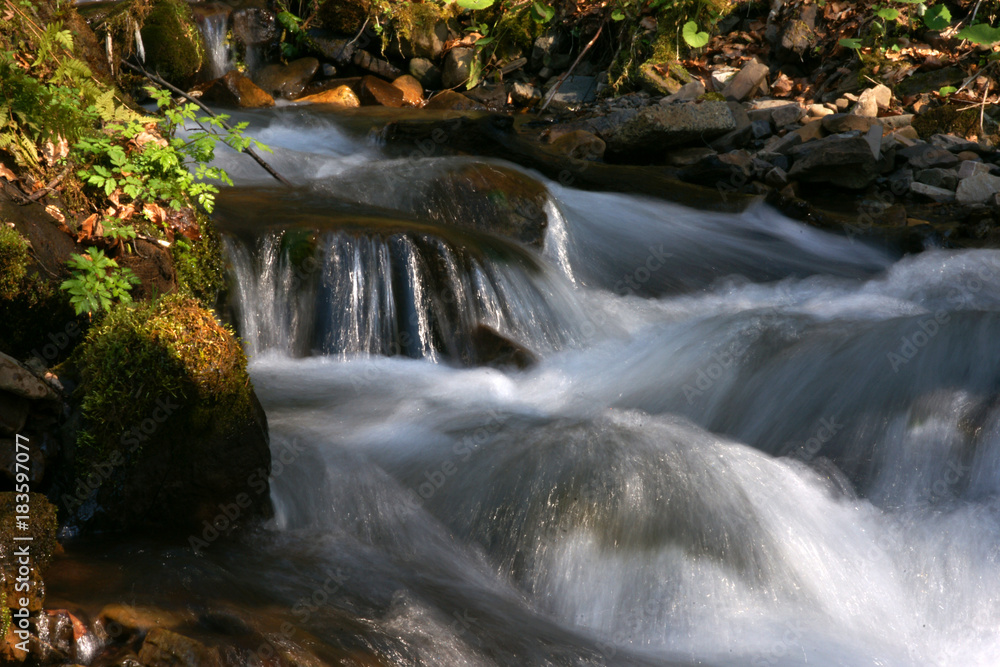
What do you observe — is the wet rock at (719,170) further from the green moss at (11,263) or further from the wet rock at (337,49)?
the green moss at (11,263)

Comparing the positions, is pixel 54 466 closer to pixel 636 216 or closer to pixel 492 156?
pixel 636 216

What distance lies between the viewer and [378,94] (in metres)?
11.9

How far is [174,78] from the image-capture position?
11.1 meters

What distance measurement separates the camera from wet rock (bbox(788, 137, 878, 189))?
8.19m

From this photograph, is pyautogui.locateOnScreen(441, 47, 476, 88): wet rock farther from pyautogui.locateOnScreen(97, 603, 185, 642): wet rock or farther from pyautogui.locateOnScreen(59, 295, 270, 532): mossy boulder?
pyautogui.locateOnScreen(97, 603, 185, 642): wet rock

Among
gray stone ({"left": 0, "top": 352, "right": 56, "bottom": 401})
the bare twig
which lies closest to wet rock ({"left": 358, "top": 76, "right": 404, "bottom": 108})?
the bare twig

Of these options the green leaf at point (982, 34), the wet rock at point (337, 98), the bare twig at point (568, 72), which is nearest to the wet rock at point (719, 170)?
the green leaf at point (982, 34)

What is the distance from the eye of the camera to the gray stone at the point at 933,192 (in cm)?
795

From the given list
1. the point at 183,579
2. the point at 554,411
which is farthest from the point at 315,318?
the point at 183,579

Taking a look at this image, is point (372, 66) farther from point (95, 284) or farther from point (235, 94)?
point (95, 284)

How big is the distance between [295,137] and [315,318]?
479 centimetres

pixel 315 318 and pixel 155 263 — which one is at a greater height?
pixel 155 263

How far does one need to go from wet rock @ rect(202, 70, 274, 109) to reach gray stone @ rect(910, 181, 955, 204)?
8085 mm

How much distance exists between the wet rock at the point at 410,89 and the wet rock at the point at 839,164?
611 centimetres
